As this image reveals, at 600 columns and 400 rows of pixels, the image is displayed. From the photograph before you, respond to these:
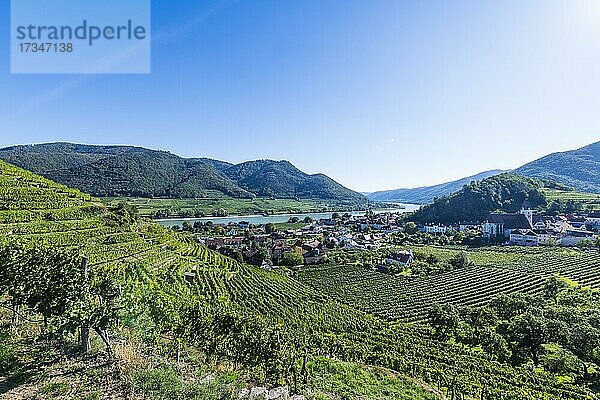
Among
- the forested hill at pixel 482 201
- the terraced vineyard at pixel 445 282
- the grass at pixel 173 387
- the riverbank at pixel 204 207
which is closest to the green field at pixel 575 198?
the forested hill at pixel 482 201

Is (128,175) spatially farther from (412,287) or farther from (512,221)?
(512,221)

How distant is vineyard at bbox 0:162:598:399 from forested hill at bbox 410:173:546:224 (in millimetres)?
59745

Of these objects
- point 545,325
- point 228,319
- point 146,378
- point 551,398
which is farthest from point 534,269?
point 146,378

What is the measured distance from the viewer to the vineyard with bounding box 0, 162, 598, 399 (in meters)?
9.51

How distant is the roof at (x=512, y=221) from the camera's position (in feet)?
267

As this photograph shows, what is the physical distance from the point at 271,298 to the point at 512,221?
74658mm

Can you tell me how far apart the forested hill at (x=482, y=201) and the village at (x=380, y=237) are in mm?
6852

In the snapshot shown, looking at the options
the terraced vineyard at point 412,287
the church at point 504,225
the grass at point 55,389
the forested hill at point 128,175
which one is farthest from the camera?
the forested hill at point 128,175

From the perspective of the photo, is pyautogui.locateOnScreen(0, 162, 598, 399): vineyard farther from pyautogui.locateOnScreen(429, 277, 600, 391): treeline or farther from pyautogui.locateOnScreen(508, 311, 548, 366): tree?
pyautogui.locateOnScreen(508, 311, 548, 366): tree

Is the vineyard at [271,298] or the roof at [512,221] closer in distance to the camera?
the vineyard at [271,298]

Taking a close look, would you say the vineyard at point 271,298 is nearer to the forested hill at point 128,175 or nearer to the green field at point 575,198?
the green field at point 575,198

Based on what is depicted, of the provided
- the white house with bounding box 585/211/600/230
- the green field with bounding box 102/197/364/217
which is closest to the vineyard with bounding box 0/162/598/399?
the white house with bounding box 585/211/600/230

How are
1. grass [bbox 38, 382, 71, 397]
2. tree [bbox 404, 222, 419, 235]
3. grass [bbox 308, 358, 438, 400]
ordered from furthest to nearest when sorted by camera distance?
tree [bbox 404, 222, 419, 235] < grass [bbox 308, 358, 438, 400] < grass [bbox 38, 382, 71, 397]

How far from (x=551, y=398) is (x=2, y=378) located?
1693 centimetres
